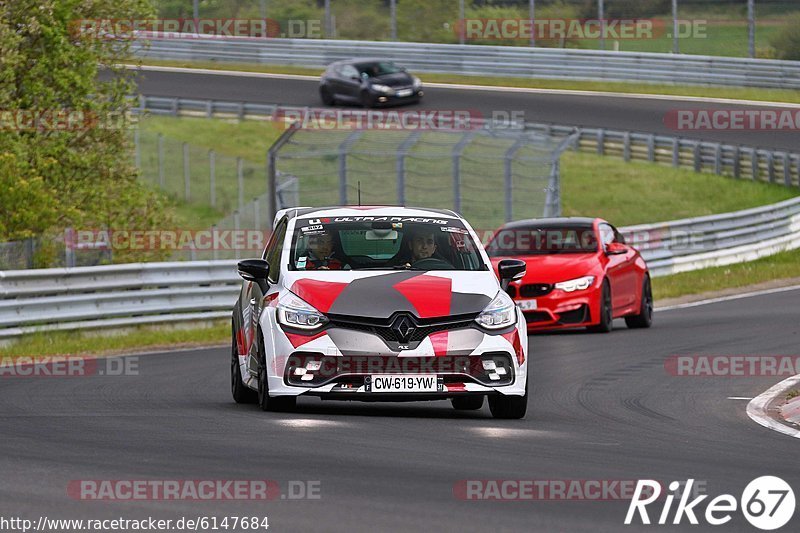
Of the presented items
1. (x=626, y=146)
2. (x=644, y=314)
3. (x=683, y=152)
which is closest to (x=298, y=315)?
(x=644, y=314)

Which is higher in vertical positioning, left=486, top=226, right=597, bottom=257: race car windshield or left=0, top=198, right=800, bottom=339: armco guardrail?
left=486, top=226, right=597, bottom=257: race car windshield

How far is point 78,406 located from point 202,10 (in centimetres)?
4429

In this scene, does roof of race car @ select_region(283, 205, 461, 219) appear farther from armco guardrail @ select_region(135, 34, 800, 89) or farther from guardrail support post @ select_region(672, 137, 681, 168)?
armco guardrail @ select_region(135, 34, 800, 89)

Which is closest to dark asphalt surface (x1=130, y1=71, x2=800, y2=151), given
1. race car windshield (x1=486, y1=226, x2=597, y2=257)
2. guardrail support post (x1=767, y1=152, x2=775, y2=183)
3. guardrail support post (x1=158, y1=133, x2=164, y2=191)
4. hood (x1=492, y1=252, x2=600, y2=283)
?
guardrail support post (x1=767, y1=152, x2=775, y2=183)

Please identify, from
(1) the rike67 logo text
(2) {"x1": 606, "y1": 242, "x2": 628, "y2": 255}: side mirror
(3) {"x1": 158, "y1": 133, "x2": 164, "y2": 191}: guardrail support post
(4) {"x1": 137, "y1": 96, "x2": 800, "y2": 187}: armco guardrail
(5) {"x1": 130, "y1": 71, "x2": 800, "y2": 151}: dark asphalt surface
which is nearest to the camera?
(1) the rike67 logo text

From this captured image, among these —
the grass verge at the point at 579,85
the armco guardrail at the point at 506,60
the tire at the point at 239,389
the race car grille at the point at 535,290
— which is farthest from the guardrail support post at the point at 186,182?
the tire at the point at 239,389

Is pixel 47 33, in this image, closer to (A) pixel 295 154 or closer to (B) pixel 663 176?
(A) pixel 295 154

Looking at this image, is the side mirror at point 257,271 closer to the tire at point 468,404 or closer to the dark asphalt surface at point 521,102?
the tire at point 468,404

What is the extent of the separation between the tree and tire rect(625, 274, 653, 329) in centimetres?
932

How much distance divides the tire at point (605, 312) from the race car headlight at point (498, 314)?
8620 mm

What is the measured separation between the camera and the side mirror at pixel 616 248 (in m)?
21.0

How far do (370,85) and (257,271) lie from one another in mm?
36656

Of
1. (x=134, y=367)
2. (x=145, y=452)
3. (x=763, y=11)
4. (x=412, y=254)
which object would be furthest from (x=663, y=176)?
(x=145, y=452)

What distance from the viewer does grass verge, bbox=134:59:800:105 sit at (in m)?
50.3
